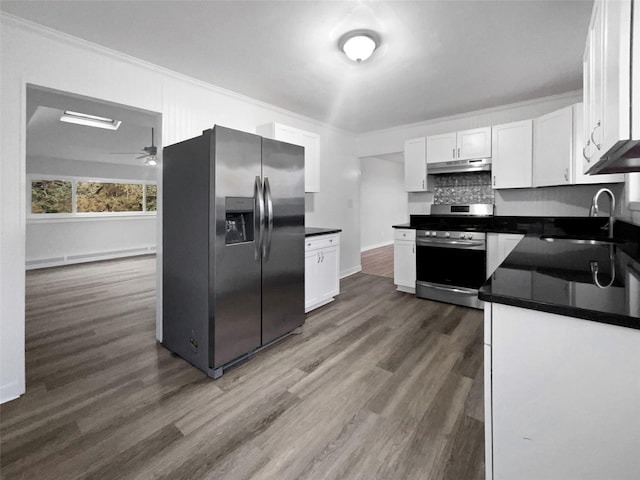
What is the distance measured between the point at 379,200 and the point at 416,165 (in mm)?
4408

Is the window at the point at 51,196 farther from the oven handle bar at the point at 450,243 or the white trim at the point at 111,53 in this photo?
the oven handle bar at the point at 450,243

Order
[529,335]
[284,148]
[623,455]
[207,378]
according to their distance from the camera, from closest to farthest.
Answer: [623,455]
[529,335]
[207,378]
[284,148]

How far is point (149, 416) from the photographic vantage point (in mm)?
1773

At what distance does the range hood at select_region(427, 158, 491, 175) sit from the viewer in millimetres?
3790

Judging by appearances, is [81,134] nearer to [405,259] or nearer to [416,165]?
[416,165]

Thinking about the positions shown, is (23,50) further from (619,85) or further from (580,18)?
(580,18)

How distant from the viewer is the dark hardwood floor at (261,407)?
144 cm

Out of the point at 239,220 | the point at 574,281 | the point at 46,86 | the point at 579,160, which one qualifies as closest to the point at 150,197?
the point at 46,86

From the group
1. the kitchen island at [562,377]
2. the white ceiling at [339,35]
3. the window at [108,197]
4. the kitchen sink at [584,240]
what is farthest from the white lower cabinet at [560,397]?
the window at [108,197]

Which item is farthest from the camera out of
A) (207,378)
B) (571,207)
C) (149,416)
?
(571,207)

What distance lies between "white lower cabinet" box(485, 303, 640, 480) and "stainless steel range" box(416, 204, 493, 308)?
2762 millimetres

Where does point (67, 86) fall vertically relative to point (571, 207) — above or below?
above

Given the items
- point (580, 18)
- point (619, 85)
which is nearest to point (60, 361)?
point (619, 85)

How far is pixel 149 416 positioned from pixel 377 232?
7497 mm
